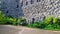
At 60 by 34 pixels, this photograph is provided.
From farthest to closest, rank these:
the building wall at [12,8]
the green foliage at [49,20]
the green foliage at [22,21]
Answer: the building wall at [12,8] < the green foliage at [22,21] < the green foliage at [49,20]

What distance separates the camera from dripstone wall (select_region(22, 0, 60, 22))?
47.6 feet

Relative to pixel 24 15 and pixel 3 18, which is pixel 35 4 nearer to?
pixel 24 15

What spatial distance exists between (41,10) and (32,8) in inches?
28.2

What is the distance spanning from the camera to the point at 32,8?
15547mm

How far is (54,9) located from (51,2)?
468 mm

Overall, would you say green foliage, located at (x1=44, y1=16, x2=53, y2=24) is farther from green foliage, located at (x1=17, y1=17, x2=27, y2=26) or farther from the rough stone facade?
green foliage, located at (x1=17, y1=17, x2=27, y2=26)

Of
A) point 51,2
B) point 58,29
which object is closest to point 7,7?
point 51,2

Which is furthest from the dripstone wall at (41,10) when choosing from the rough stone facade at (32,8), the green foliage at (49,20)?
the green foliage at (49,20)

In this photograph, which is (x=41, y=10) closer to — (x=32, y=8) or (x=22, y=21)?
(x=32, y=8)

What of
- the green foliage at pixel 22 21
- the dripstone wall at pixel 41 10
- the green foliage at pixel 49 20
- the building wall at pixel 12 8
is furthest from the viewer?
the building wall at pixel 12 8

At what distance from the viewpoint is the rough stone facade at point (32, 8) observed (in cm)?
1461

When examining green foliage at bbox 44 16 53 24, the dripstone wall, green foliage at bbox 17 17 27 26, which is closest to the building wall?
the dripstone wall

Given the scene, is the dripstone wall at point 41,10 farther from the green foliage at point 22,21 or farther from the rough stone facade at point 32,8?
the green foliage at point 22,21

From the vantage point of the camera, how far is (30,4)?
15.7 m
